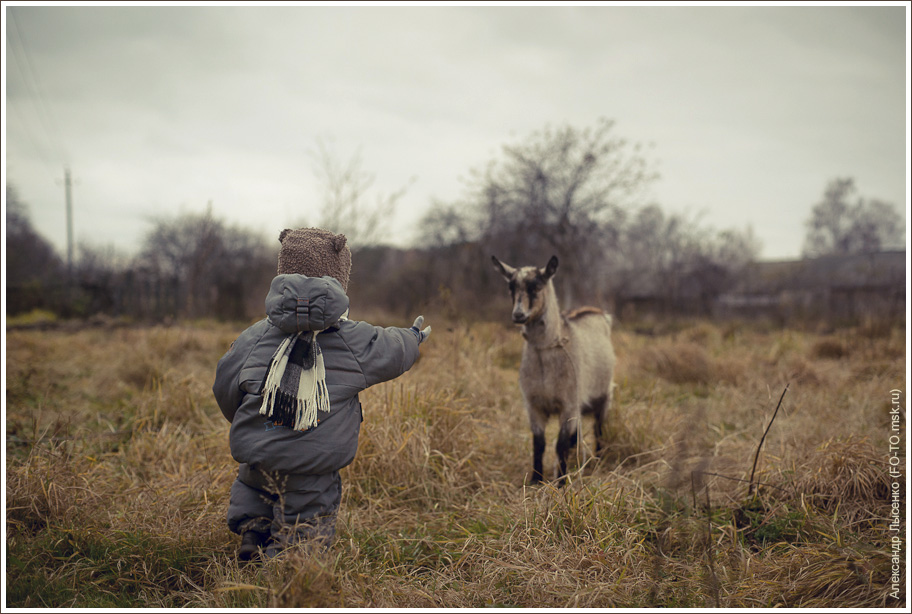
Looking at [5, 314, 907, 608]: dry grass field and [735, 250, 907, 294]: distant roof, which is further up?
[735, 250, 907, 294]: distant roof

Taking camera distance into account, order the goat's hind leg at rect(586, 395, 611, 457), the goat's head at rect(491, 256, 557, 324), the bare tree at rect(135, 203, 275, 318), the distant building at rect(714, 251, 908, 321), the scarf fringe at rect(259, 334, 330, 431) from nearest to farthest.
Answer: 1. the scarf fringe at rect(259, 334, 330, 431)
2. the goat's head at rect(491, 256, 557, 324)
3. the goat's hind leg at rect(586, 395, 611, 457)
4. the bare tree at rect(135, 203, 275, 318)
5. the distant building at rect(714, 251, 908, 321)

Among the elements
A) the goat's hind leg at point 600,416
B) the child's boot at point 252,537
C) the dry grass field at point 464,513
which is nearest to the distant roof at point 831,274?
the dry grass field at point 464,513

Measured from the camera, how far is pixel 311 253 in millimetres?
2395

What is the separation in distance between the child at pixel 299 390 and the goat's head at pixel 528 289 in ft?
4.01

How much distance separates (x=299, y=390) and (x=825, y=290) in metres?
23.6

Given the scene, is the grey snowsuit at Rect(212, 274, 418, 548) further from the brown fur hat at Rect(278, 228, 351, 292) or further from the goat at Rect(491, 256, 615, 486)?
the goat at Rect(491, 256, 615, 486)

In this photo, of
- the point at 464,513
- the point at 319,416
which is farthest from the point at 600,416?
the point at 319,416

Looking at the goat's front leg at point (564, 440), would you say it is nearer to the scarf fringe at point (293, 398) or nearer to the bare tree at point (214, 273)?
the scarf fringe at point (293, 398)

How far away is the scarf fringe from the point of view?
7.12 feet

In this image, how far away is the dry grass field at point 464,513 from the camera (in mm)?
2254

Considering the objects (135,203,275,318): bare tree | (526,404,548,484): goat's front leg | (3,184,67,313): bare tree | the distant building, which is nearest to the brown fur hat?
A: (526,404,548,484): goat's front leg

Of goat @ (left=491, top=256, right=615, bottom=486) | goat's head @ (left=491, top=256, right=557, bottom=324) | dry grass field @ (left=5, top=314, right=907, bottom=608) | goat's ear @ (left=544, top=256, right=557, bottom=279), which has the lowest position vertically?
dry grass field @ (left=5, top=314, right=907, bottom=608)

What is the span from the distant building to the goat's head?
1111 centimetres

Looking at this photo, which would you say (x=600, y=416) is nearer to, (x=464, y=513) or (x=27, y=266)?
(x=464, y=513)
